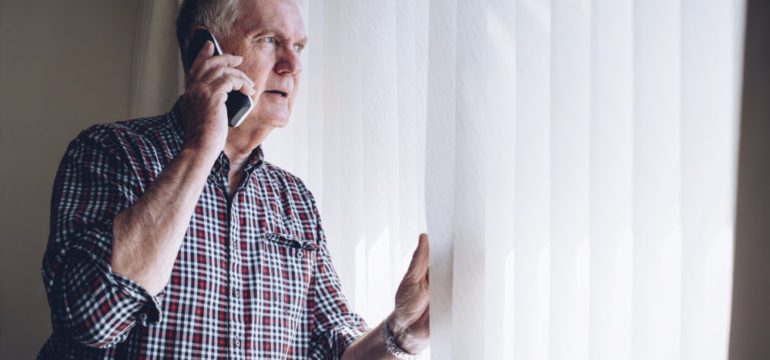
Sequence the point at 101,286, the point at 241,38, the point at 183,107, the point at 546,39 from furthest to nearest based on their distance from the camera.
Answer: the point at 241,38
the point at 183,107
the point at 101,286
the point at 546,39

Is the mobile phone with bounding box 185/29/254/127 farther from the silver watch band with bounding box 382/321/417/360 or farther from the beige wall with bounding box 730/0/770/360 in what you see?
the beige wall with bounding box 730/0/770/360

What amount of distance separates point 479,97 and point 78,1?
1766mm

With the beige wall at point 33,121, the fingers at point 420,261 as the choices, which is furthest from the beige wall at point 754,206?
the beige wall at point 33,121

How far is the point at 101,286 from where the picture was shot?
1.01 meters

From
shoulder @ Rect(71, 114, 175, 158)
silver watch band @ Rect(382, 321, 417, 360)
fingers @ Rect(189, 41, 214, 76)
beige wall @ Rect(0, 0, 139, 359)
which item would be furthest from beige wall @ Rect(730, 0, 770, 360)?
beige wall @ Rect(0, 0, 139, 359)

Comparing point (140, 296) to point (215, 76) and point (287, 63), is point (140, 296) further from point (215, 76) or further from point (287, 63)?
point (287, 63)

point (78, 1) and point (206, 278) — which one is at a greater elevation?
point (78, 1)

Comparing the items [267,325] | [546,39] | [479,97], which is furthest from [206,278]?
[546,39]

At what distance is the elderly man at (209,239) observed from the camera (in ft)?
3.37

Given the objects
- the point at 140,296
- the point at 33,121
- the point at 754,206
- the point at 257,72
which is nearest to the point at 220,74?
the point at 257,72

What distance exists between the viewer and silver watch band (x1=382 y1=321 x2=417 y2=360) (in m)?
1.15

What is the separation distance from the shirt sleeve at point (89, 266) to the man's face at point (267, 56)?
0.98 ft

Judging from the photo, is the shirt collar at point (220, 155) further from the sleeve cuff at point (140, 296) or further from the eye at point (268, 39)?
the sleeve cuff at point (140, 296)

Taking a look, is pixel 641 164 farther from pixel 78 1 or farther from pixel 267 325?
pixel 78 1
